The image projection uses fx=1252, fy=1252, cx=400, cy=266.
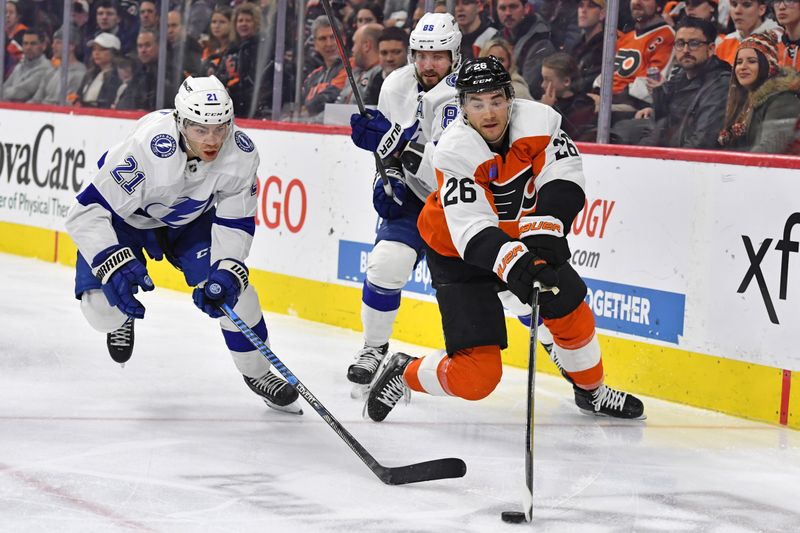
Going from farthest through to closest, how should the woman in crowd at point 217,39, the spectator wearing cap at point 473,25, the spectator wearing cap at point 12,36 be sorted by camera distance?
1. the spectator wearing cap at point 12,36
2. the woman in crowd at point 217,39
3. the spectator wearing cap at point 473,25

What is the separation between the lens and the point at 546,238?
10.7 ft

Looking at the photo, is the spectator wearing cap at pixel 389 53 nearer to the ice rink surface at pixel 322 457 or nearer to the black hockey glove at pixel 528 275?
the ice rink surface at pixel 322 457

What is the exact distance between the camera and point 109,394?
13.2 feet

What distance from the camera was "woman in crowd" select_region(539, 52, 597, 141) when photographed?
4.93 m

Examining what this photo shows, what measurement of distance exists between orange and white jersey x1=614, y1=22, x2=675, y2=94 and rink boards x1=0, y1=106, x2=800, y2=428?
0.41 m

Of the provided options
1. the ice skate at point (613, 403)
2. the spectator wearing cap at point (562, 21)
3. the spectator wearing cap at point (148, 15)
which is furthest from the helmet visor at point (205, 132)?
the spectator wearing cap at point (148, 15)

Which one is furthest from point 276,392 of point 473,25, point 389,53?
point 389,53

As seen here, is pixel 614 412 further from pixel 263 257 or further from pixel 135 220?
pixel 263 257

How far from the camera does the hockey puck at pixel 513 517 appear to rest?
2.76m

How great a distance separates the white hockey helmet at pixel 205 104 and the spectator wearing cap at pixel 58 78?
4.38 m

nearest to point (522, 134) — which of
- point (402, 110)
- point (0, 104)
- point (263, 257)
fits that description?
point (402, 110)

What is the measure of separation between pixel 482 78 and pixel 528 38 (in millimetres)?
2117

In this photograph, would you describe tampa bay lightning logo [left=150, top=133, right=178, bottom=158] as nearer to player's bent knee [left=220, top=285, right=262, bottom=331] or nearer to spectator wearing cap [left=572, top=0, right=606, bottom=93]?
player's bent knee [left=220, top=285, right=262, bottom=331]

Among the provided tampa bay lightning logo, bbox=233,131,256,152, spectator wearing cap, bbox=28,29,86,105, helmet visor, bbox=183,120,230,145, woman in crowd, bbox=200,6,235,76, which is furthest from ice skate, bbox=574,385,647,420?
spectator wearing cap, bbox=28,29,86,105
